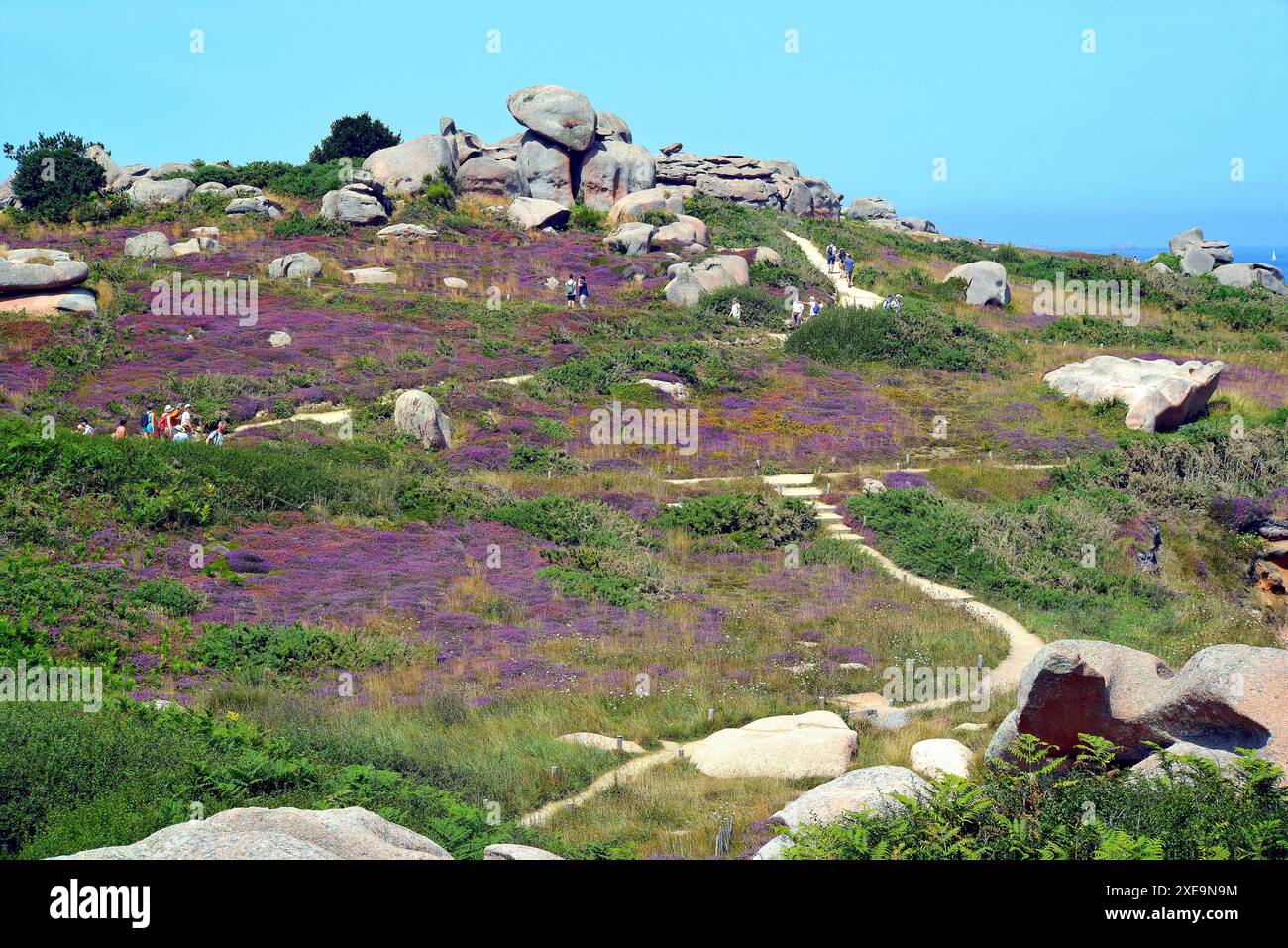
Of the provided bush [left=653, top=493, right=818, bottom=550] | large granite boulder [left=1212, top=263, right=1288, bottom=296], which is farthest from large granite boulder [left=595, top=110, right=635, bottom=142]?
bush [left=653, top=493, right=818, bottom=550]

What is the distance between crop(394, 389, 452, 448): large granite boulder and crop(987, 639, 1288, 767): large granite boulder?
24023mm

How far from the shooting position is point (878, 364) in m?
49.1

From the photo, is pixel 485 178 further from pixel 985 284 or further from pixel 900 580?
pixel 900 580

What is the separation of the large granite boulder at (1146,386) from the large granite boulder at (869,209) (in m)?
67.4

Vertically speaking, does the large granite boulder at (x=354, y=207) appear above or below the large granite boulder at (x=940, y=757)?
above

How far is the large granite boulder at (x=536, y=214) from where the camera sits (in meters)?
67.9

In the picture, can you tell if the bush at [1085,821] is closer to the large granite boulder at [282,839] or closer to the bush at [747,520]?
the large granite boulder at [282,839]

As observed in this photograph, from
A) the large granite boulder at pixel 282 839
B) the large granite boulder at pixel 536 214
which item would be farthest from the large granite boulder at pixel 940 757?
the large granite boulder at pixel 536 214

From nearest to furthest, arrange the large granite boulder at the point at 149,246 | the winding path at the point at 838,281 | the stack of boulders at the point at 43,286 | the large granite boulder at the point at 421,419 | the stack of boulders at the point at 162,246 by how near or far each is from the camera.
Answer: the large granite boulder at the point at 421,419 → the stack of boulders at the point at 43,286 → the large granite boulder at the point at 149,246 → the stack of boulders at the point at 162,246 → the winding path at the point at 838,281

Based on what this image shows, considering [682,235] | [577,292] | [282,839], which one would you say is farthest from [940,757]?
[682,235]

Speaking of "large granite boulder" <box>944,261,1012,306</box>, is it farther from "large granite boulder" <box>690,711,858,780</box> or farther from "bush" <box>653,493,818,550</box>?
"large granite boulder" <box>690,711,858,780</box>

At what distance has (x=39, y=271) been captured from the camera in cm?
4525

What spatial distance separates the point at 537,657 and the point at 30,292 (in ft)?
114

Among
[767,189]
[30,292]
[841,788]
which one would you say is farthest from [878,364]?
[767,189]
